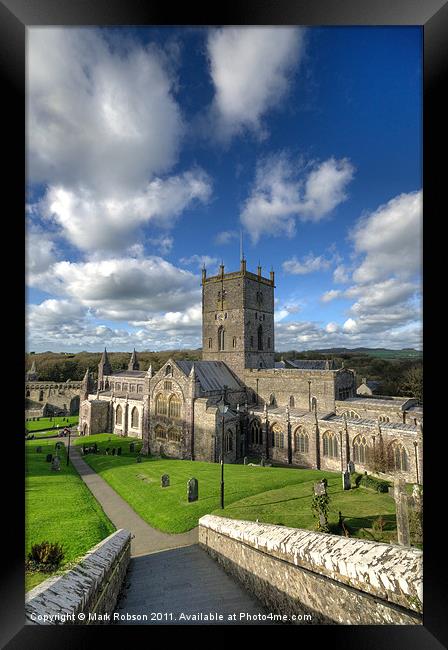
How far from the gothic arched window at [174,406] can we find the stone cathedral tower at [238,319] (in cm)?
671

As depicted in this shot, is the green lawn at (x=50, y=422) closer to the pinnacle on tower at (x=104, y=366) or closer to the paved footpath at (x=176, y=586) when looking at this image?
the pinnacle on tower at (x=104, y=366)

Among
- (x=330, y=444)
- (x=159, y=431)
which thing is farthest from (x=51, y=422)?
(x=330, y=444)

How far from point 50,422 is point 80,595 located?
40507mm

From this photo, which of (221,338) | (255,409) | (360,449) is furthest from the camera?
(221,338)

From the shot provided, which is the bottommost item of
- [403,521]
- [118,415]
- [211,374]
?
[118,415]

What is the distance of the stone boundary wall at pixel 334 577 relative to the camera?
8.89 feet

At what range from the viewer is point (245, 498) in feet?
35.1

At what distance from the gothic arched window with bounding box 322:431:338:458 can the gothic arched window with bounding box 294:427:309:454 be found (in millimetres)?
1381

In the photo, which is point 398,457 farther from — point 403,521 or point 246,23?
point 246,23

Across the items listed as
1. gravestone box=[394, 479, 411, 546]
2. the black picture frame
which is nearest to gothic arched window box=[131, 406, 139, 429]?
gravestone box=[394, 479, 411, 546]
